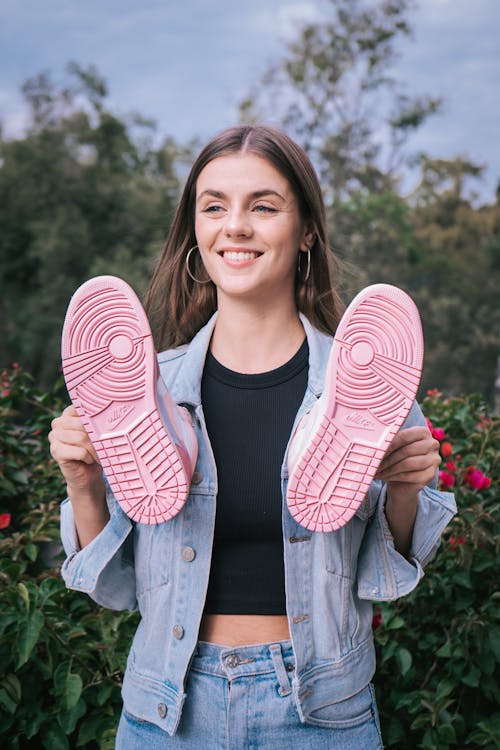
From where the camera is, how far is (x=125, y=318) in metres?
1.18

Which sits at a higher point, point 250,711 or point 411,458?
point 411,458

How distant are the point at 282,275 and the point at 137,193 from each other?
17705 mm

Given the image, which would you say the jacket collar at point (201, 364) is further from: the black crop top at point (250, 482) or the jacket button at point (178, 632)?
the jacket button at point (178, 632)

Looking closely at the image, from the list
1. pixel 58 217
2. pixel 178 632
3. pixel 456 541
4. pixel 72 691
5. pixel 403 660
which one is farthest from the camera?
pixel 58 217

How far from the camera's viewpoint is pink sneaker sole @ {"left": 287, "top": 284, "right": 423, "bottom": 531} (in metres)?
1.15

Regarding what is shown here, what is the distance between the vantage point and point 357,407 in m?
1.17

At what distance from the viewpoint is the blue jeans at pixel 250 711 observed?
124cm

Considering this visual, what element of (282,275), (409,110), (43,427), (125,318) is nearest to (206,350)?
(282,275)

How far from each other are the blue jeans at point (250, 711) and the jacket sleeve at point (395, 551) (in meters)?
0.17

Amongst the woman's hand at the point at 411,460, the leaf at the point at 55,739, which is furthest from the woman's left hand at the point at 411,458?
the leaf at the point at 55,739

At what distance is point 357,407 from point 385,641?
0.96 meters

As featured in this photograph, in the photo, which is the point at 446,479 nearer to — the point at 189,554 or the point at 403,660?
the point at 403,660

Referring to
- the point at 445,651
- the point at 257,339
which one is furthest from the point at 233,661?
the point at 445,651

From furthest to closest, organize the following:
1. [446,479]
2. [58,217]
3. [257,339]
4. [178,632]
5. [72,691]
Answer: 1. [58,217]
2. [446,479]
3. [72,691]
4. [257,339]
5. [178,632]
